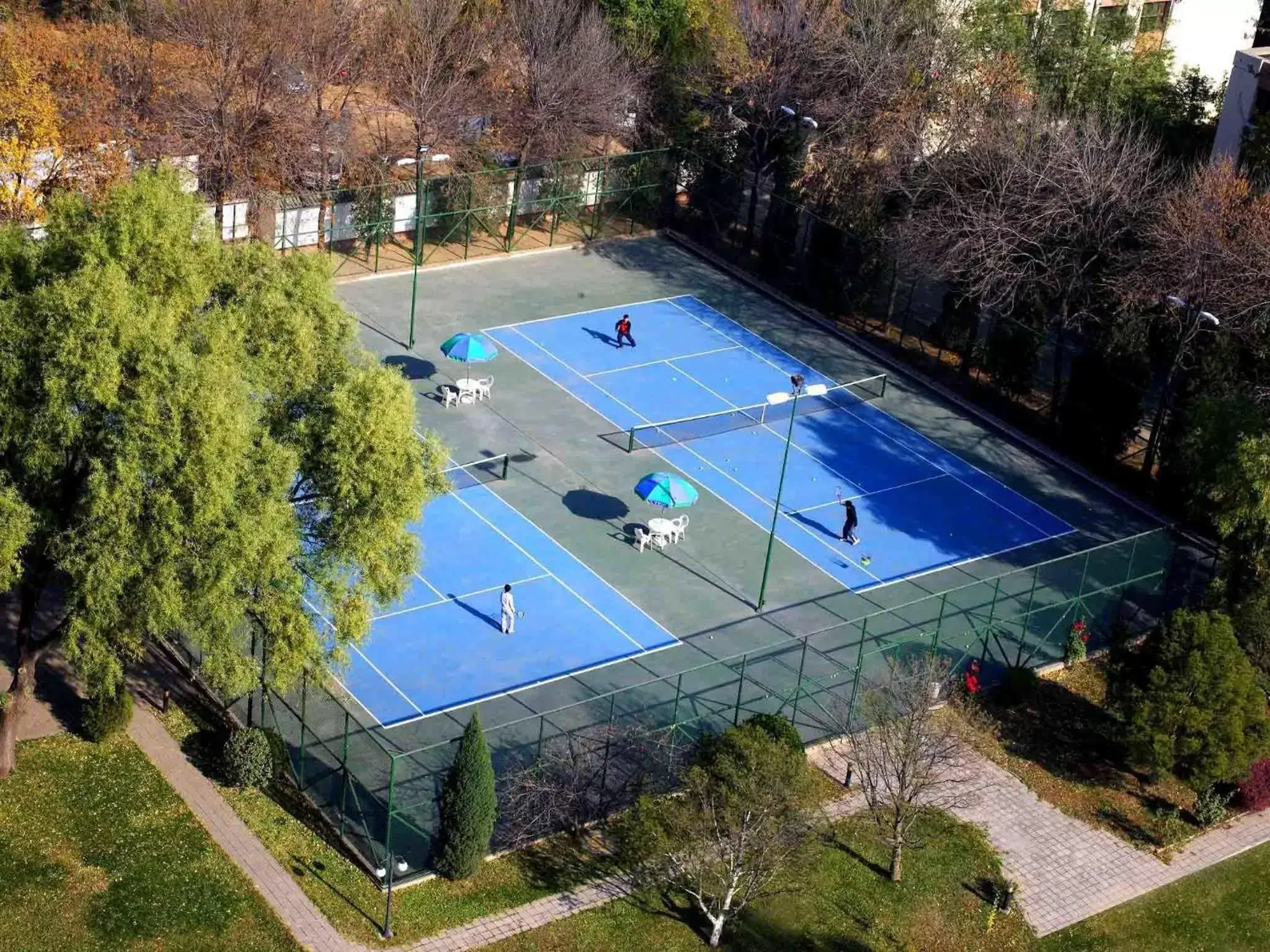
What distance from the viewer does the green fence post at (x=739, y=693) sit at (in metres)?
31.0

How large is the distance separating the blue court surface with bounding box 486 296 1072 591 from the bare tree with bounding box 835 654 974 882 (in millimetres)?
7410

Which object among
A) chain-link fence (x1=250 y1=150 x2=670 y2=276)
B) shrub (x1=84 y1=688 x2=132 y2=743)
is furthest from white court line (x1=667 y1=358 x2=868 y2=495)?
shrub (x1=84 y1=688 x2=132 y2=743)

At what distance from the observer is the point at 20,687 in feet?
92.2

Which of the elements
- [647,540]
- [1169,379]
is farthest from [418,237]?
[1169,379]

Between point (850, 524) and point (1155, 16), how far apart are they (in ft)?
119

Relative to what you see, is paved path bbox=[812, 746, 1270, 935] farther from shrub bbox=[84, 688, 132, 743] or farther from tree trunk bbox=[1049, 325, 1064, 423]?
tree trunk bbox=[1049, 325, 1064, 423]

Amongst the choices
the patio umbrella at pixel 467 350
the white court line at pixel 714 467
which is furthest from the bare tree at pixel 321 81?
the patio umbrella at pixel 467 350

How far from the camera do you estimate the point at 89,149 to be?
44.8 m

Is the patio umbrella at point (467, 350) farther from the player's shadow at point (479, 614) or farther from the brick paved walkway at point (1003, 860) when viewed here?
the brick paved walkway at point (1003, 860)

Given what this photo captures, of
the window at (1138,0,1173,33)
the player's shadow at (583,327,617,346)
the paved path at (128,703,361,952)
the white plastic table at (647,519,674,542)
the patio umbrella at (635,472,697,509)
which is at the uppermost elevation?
the window at (1138,0,1173,33)

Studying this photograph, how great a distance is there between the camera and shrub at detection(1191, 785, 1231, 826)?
31.3 m

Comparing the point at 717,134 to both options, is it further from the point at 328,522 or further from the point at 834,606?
the point at 328,522

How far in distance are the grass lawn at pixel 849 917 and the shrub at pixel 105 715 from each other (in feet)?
26.6

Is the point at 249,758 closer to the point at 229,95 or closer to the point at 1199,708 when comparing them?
the point at 1199,708
